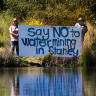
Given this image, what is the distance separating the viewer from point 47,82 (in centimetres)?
1603

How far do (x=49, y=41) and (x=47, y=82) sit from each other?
7233 mm

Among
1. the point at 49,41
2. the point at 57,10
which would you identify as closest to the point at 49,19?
the point at 57,10

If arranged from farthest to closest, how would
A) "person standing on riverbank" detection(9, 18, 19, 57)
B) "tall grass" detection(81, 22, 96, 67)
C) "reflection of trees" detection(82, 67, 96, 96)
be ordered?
"person standing on riverbank" detection(9, 18, 19, 57)
"tall grass" detection(81, 22, 96, 67)
"reflection of trees" detection(82, 67, 96, 96)

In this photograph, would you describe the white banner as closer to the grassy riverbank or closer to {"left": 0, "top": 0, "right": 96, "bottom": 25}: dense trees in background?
the grassy riverbank

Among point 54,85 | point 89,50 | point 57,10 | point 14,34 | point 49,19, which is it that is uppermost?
point 57,10

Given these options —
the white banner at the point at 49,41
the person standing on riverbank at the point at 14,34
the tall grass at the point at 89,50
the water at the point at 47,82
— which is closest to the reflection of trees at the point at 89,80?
the water at the point at 47,82

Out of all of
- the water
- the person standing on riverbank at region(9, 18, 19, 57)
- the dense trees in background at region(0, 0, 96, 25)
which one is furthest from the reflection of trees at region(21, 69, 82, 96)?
the dense trees in background at region(0, 0, 96, 25)

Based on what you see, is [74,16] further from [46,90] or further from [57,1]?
[46,90]

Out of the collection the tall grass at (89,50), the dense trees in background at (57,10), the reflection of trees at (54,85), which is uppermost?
the dense trees in background at (57,10)

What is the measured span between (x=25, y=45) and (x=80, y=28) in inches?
86.4

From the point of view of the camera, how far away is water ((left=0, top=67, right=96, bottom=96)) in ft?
45.1

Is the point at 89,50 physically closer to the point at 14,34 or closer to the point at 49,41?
the point at 49,41

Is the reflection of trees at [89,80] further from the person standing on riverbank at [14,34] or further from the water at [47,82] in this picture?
the person standing on riverbank at [14,34]

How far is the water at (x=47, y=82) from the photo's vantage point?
13758 millimetres
